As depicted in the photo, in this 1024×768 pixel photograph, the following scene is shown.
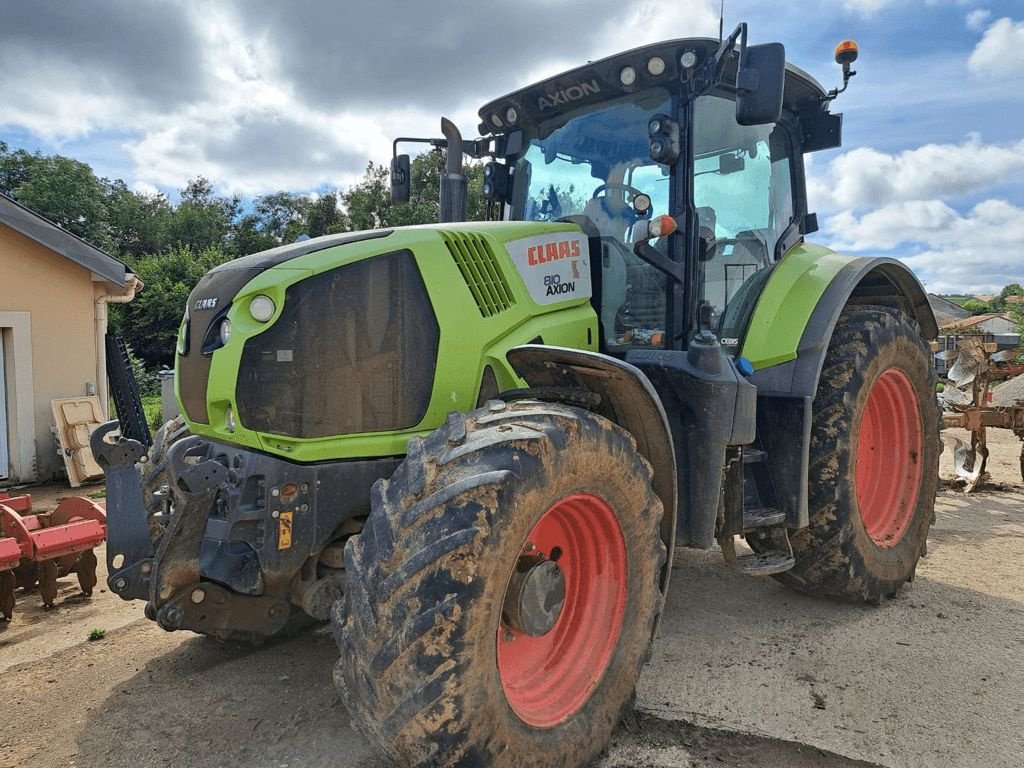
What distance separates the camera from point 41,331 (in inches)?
361

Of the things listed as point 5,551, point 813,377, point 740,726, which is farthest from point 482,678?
point 5,551

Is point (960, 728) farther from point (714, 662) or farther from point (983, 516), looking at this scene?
point (983, 516)

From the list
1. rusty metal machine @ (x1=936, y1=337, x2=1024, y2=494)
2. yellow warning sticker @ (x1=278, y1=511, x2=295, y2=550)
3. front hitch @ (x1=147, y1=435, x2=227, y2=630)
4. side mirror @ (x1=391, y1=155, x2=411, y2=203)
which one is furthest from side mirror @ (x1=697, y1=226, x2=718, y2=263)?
rusty metal machine @ (x1=936, y1=337, x2=1024, y2=494)

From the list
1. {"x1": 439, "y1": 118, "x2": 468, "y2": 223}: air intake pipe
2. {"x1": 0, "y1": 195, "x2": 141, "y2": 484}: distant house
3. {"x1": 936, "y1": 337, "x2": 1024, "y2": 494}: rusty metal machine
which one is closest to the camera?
{"x1": 439, "y1": 118, "x2": 468, "y2": 223}: air intake pipe

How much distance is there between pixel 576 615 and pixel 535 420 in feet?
2.80

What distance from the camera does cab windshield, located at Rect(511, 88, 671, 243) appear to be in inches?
146

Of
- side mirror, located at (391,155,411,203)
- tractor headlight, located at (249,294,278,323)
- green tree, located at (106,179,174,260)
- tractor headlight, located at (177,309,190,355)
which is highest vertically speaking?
green tree, located at (106,179,174,260)

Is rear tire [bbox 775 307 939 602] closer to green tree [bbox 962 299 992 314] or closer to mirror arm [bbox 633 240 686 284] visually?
mirror arm [bbox 633 240 686 284]

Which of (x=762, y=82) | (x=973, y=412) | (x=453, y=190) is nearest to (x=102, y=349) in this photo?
(x=453, y=190)

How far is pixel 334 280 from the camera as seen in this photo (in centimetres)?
278

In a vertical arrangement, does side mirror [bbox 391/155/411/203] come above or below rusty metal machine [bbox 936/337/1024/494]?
above

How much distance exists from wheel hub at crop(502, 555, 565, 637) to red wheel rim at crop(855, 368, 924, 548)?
8.92 feet

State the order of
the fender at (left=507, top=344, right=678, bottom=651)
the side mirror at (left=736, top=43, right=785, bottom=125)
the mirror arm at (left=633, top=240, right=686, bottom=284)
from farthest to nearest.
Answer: the mirror arm at (left=633, top=240, right=686, bottom=284) → the side mirror at (left=736, top=43, right=785, bottom=125) → the fender at (left=507, top=344, right=678, bottom=651)

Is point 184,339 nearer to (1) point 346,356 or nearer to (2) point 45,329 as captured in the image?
(1) point 346,356
